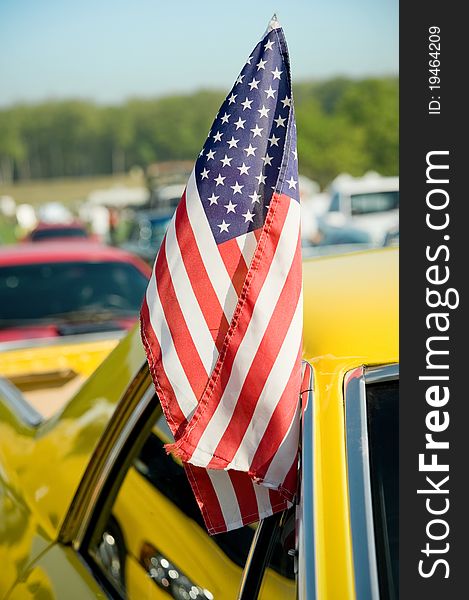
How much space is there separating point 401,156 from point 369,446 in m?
0.46

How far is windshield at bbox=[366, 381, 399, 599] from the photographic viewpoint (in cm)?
145

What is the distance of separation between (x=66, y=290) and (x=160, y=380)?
445 cm

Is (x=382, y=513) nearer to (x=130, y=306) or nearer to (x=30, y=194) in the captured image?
(x=130, y=306)

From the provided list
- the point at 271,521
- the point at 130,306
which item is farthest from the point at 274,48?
the point at 130,306

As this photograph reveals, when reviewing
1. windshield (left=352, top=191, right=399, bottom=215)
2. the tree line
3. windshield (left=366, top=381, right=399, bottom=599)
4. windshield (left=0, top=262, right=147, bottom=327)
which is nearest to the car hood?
windshield (left=0, top=262, right=147, bottom=327)

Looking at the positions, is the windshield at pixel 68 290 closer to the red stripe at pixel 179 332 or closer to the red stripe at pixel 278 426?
the red stripe at pixel 179 332

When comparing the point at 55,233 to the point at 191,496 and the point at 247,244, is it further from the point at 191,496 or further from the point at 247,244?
the point at 247,244

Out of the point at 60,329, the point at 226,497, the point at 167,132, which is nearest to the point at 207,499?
the point at 226,497

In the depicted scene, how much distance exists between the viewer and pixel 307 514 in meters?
1.50

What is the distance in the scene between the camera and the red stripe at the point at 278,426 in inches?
64.4

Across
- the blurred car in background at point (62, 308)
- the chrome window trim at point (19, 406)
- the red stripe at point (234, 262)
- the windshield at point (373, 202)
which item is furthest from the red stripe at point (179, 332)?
the windshield at point (373, 202)

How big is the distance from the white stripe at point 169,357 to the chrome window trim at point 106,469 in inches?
19.6

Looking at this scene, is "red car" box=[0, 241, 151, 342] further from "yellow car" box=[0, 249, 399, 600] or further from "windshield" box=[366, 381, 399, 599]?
"windshield" box=[366, 381, 399, 599]

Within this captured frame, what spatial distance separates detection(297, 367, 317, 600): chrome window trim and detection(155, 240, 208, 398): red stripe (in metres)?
0.19
